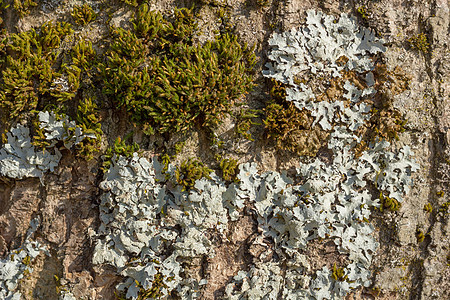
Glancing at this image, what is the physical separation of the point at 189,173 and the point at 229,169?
0.46 metres

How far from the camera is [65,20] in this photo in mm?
4000

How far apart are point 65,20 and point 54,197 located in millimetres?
2056

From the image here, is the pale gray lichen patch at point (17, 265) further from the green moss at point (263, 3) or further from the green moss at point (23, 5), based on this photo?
the green moss at point (263, 3)

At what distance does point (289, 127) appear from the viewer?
3924 mm

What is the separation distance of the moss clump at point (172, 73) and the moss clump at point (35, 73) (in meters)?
0.51

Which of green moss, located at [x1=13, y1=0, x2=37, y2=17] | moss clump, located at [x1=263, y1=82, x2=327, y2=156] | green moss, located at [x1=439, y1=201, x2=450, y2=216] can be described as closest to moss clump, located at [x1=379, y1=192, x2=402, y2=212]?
green moss, located at [x1=439, y1=201, x2=450, y2=216]

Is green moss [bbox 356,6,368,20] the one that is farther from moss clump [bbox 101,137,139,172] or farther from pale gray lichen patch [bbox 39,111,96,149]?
pale gray lichen patch [bbox 39,111,96,149]

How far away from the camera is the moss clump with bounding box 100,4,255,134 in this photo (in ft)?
12.1

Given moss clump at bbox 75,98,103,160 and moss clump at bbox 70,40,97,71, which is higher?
moss clump at bbox 70,40,97,71

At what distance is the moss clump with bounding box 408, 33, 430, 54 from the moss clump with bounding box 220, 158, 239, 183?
2.59 m

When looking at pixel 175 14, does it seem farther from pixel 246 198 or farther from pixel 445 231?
pixel 445 231

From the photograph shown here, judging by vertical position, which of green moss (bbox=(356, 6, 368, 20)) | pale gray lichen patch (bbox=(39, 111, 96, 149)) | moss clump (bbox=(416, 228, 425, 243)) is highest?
green moss (bbox=(356, 6, 368, 20))

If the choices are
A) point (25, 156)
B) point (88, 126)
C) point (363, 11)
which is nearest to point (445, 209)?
point (363, 11)

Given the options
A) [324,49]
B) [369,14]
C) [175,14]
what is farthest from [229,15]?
[369,14]
